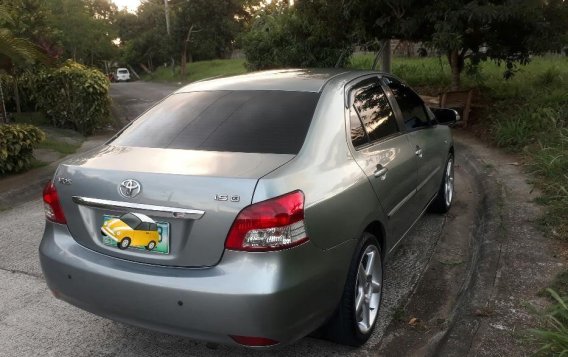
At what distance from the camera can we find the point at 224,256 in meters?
2.32

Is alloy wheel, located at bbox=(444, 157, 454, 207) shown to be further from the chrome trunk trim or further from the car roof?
the chrome trunk trim

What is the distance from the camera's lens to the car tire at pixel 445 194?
5160 mm

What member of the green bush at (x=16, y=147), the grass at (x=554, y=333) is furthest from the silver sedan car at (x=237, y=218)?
the green bush at (x=16, y=147)

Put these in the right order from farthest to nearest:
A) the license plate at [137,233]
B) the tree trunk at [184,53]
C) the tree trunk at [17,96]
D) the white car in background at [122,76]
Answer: the white car in background at [122,76], the tree trunk at [184,53], the tree trunk at [17,96], the license plate at [137,233]

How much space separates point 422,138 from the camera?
4277 millimetres

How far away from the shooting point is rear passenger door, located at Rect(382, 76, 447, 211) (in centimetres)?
408

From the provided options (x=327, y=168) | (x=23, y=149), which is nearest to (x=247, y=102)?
(x=327, y=168)

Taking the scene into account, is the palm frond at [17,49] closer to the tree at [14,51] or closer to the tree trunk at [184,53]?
the tree at [14,51]

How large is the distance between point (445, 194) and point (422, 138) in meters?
1.18

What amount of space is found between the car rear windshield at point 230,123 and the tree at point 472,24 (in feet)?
18.6

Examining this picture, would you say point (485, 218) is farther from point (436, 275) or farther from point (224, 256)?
point (224, 256)

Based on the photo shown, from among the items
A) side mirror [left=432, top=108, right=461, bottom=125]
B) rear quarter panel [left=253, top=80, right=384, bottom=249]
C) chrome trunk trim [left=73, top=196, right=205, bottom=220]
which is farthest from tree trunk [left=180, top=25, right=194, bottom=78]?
chrome trunk trim [left=73, top=196, right=205, bottom=220]

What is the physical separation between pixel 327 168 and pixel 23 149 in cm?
606

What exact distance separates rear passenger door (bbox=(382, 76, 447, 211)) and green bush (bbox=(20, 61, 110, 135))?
7954mm
